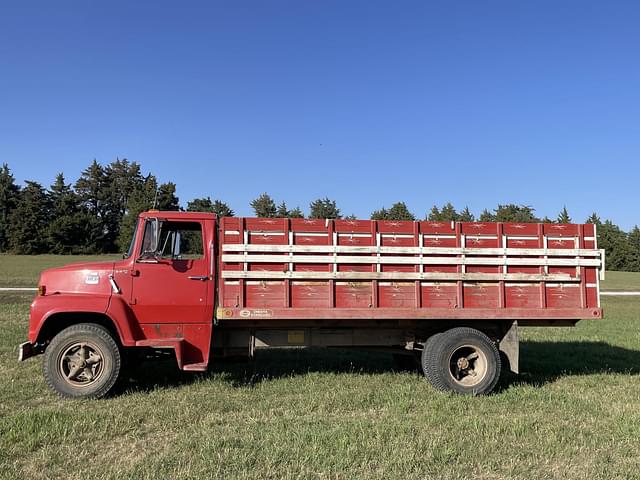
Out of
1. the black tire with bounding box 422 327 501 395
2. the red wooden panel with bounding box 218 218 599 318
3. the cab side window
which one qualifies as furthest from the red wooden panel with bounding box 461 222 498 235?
the cab side window

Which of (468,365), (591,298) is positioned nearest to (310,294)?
(468,365)

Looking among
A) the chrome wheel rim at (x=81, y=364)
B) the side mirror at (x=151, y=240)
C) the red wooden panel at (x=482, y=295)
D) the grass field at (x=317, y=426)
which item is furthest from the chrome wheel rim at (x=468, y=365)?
the chrome wheel rim at (x=81, y=364)

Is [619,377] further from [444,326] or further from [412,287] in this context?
[412,287]

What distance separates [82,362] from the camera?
236 inches

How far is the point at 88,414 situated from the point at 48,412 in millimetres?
437

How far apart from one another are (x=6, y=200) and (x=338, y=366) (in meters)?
88.5

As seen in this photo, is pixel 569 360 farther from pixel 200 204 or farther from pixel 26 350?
pixel 200 204

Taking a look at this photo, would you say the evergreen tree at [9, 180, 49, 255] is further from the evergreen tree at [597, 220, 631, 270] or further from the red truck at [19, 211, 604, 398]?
the evergreen tree at [597, 220, 631, 270]

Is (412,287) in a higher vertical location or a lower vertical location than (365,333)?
higher

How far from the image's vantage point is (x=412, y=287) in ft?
21.2

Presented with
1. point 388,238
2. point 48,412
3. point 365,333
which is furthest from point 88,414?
point 388,238

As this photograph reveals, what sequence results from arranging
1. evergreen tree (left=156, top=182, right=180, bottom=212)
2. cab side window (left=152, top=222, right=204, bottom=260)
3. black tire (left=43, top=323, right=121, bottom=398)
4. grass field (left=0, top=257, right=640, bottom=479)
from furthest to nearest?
1. evergreen tree (left=156, top=182, right=180, bottom=212)
2. cab side window (left=152, top=222, right=204, bottom=260)
3. black tire (left=43, top=323, right=121, bottom=398)
4. grass field (left=0, top=257, right=640, bottom=479)

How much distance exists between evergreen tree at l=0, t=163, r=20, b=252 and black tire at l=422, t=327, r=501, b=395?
84523mm

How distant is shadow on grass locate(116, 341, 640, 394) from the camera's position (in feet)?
22.9
